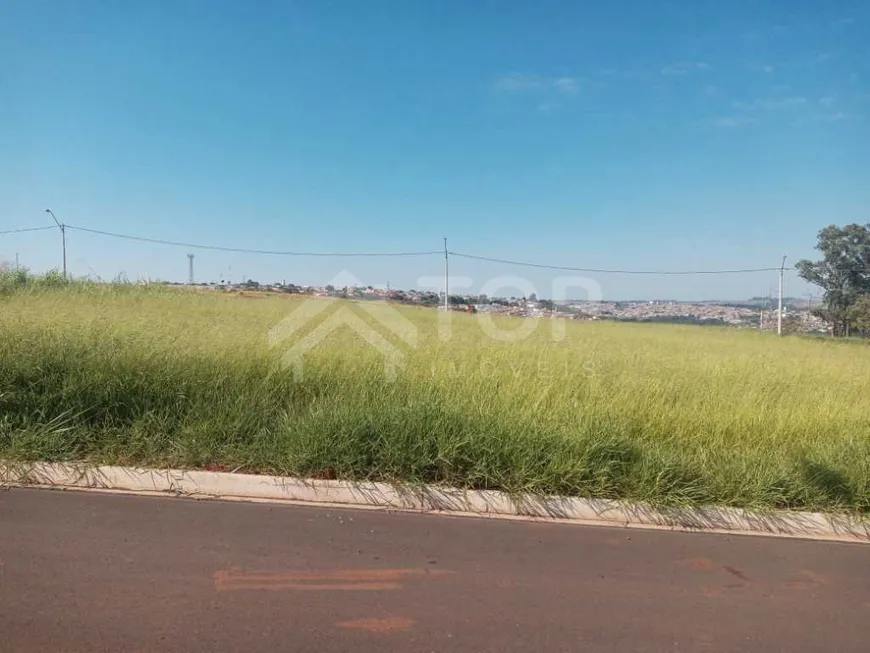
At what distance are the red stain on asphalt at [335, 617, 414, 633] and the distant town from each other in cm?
1439

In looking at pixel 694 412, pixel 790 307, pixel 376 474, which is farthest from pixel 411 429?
pixel 790 307

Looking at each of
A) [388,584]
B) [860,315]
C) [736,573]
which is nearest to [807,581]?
[736,573]

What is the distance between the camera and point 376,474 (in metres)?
4.00

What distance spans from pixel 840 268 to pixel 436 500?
3983cm

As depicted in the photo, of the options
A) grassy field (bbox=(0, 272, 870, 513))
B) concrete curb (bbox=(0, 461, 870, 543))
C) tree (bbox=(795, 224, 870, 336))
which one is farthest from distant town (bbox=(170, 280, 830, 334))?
concrete curb (bbox=(0, 461, 870, 543))

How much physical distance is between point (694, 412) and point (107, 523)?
5.24 m

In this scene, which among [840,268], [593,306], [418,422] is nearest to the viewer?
[418,422]

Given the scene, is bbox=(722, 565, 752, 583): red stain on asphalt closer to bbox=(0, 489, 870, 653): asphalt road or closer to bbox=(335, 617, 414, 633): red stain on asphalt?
bbox=(0, 489, 870, 653): asphalt road

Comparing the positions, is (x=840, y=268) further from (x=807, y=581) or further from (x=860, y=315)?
(x=807, y=581)

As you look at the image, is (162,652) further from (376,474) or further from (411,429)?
(411,429)

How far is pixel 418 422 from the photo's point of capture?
14.1 ft

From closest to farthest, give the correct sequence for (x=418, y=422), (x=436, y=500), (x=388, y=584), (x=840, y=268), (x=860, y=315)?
(x=388, y=584) → (x=436, y=500) → (x=418, y=422) → (x=860, y=315) → (x=840, y=268)

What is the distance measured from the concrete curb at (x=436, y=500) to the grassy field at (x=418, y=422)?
132 mm

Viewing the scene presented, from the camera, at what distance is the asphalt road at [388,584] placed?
2430 mm
